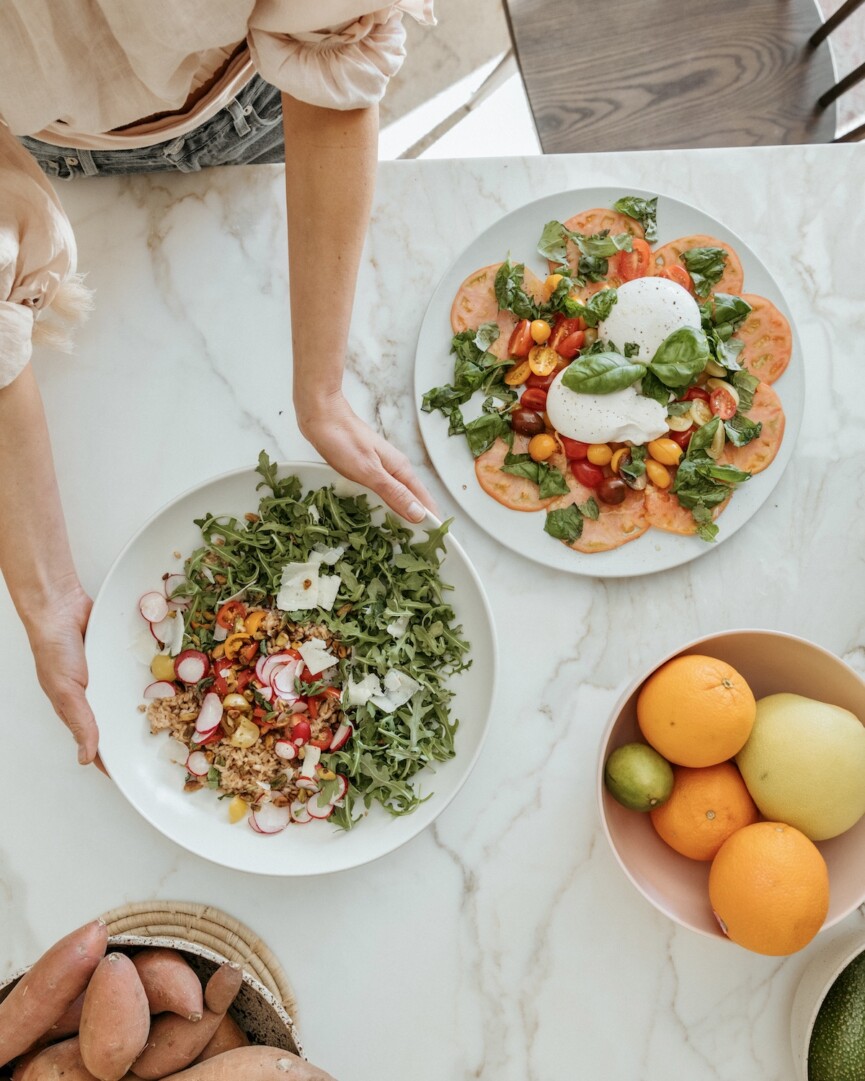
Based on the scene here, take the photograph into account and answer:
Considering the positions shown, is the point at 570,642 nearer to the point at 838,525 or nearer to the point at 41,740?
the point at 838,525

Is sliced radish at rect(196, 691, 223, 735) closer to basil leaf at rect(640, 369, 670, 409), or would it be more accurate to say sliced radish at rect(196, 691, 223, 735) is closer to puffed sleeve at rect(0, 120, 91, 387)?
puffed sleeve at rect(0, 120, 91, 387)

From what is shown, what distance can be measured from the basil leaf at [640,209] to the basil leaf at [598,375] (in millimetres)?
204

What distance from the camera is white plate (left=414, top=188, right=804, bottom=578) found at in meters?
1.14

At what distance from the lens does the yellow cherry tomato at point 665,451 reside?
3.69ft

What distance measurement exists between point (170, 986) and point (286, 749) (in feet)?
0.90

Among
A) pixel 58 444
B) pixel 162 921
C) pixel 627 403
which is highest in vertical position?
pixel 58 444

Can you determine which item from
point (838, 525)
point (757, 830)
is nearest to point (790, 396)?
point (838, 525)

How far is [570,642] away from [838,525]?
1.30ft

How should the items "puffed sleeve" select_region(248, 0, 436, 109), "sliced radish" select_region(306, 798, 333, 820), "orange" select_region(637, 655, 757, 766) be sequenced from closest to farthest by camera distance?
"puffed sleeve" select_region(248, 0, 436, 109) → "orange" select_region(637, 655, 757, 766) → "sliced radish" select_region(306, 798, 333, 820)

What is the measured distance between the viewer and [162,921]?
Result: 111 centimetres

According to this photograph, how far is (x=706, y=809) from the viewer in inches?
39.8

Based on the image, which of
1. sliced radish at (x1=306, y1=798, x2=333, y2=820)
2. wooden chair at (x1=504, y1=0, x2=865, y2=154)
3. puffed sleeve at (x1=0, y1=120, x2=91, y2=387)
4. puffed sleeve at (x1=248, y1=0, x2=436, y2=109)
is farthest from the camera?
wooden chair at (x1=504, y1=0, x2=865, y2=154)

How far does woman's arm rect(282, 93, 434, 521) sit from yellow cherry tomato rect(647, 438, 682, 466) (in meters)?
0.29

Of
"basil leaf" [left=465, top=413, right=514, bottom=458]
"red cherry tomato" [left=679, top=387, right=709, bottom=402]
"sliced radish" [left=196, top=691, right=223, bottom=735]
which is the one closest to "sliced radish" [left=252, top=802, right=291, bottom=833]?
"sliced radish" [left=196, top=691, right=223, bottom=735]
